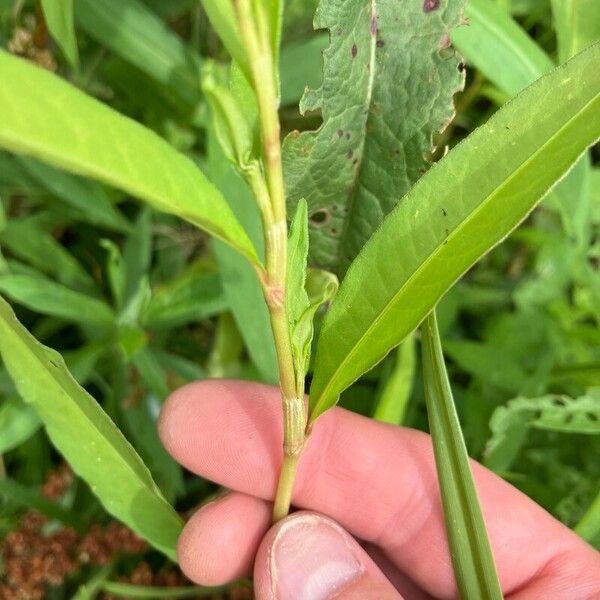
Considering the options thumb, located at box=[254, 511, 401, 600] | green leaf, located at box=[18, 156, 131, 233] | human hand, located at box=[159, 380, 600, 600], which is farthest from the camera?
green leaf, located at box=[18, 156, 131, 233]

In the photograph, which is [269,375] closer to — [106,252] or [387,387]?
[387,387]

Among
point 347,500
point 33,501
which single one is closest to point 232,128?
point 347,500

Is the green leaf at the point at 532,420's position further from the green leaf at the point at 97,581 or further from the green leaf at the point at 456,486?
the green leaf at the point at 97,581

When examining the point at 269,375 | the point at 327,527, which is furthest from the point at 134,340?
the point at 327,527

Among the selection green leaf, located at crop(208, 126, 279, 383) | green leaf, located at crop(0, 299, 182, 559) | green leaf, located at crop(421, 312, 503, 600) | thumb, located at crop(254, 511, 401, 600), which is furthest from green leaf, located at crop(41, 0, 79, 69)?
thumb, located at crop(254, 511, 401, 600)

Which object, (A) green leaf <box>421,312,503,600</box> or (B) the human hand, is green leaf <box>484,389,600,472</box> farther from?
(A) green leaf <box>421,312,503,600</box>

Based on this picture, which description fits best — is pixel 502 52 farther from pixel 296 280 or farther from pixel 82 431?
pixel 82 431
